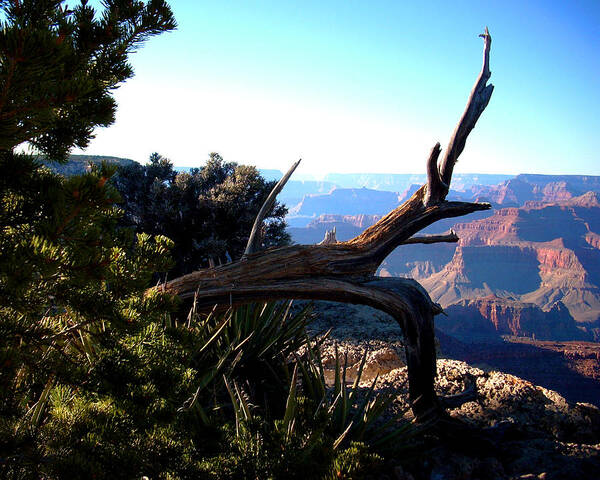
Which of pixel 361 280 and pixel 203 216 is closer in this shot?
pixel 361 280

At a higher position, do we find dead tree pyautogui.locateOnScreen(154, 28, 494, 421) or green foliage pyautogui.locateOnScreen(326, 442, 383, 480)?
dead tree pyautogui.locateOnScreen(154, 28, 494, 421)

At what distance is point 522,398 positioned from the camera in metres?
3.72

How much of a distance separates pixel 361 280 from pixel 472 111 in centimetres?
167

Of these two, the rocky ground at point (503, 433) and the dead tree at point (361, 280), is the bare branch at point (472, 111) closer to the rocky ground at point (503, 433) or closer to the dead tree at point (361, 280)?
the dead tree at point (361, 280)

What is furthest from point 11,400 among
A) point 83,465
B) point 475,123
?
point 475,123

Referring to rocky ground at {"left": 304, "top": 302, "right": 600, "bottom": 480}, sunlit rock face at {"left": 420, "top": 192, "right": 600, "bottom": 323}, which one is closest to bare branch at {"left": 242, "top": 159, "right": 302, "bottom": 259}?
rocky ground at {"left": 304, "top": 302, "right": 600, "bottom": 480}

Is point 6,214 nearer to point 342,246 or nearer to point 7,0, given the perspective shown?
point 7,0

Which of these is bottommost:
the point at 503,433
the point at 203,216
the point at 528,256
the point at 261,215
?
the point at 528,256

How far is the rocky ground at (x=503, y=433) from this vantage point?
Result: 8.43ft

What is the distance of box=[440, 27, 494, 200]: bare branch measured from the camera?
134 inches

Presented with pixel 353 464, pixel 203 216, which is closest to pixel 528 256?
pixel 203 216

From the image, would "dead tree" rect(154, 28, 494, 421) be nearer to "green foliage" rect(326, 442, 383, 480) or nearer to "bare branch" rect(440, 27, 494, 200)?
"bare branch" rect(440, 27, 494, 200)

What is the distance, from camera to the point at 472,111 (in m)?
3.42

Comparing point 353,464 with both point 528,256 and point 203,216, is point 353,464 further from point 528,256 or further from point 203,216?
point 528,256
